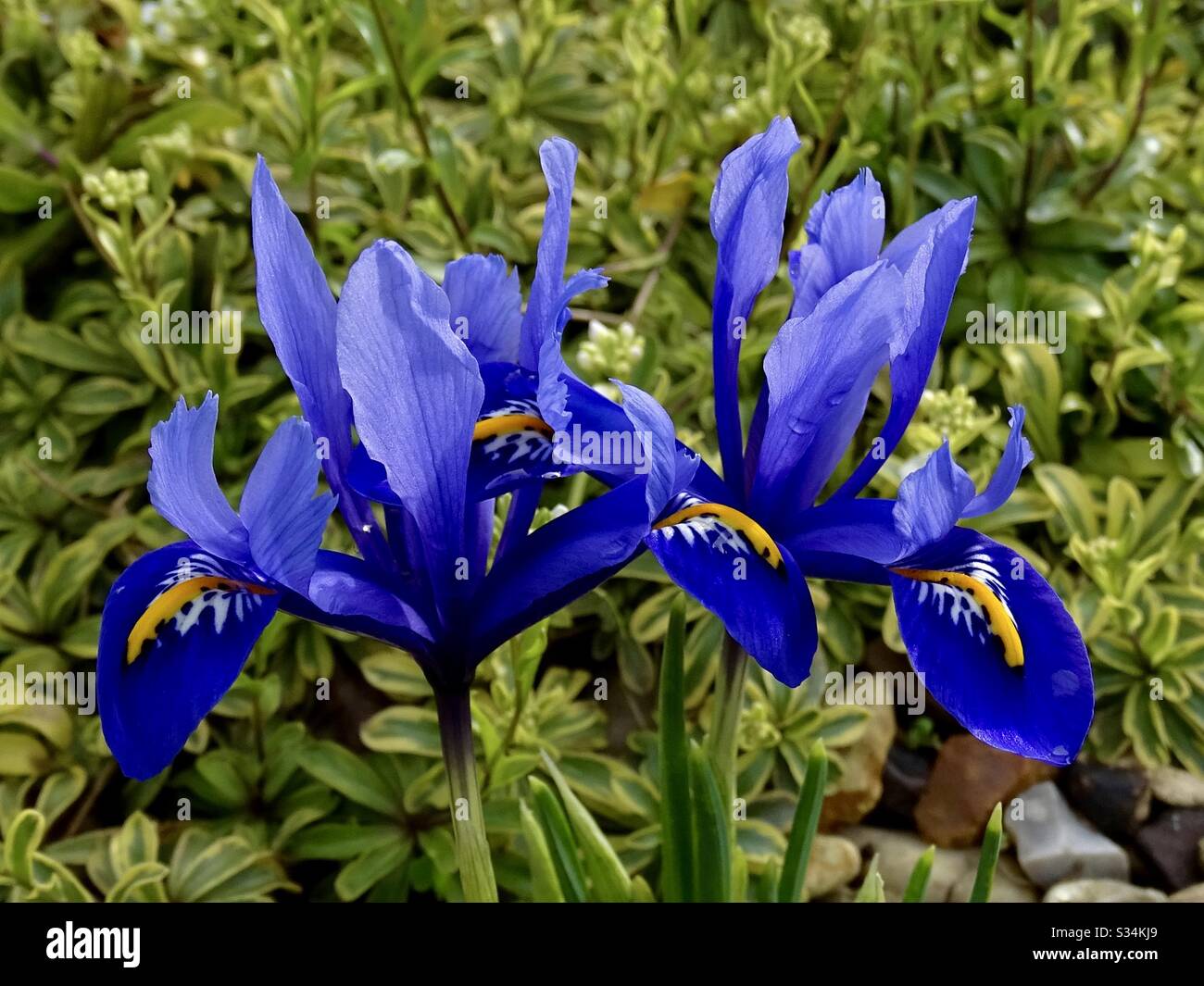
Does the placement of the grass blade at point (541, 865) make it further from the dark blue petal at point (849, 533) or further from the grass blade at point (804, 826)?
the dark blue petal at point (849, 533)

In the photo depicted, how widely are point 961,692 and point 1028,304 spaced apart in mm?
1901

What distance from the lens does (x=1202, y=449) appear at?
8.66 ft

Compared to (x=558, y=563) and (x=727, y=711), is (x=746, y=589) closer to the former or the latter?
(x=558, y=563)

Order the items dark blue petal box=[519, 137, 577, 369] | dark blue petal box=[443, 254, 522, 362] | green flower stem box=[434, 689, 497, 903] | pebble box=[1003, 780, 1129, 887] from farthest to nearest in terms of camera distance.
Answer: pebble box=[1003, 780, 1129, 887] < dark blue petal box=[443, 254, 522, 362] < green flower stem box=[434, 689, 497, 903] < dark blue petal box=[519, 137, 577, 369]

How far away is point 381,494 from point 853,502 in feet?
1.67

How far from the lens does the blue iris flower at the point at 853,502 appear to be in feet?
3.84

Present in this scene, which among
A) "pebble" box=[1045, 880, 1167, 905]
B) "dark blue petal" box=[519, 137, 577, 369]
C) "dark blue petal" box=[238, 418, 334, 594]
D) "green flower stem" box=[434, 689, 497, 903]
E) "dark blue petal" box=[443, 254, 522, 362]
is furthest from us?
"pebble" box=[1045, 880, 1167, 905]

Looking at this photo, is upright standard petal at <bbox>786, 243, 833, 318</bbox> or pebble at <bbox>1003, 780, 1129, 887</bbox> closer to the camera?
upright standard petal at <bbox>786, 243, 833, 318</bbox>

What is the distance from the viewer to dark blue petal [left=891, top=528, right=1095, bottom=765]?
116cm

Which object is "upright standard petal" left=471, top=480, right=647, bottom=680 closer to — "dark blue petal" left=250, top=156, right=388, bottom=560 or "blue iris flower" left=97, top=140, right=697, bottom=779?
"blue iris flower" left=97, top=140, right=697, bottom=779

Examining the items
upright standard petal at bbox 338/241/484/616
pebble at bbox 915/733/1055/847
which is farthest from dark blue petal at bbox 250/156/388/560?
pebble at bbox 915/733/1055/847

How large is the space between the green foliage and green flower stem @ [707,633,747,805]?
0.73 ft
